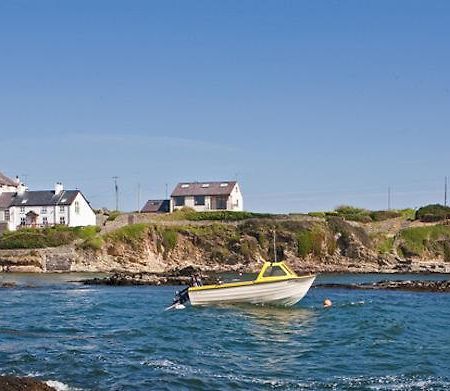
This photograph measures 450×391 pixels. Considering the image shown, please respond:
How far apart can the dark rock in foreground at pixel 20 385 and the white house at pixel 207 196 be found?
8015cm

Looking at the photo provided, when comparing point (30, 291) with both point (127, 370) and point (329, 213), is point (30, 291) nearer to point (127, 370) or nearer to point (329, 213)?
point (127, 370)

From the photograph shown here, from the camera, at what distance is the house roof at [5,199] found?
91.0m

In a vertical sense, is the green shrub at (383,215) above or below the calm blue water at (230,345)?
above

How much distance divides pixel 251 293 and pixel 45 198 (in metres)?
60.2

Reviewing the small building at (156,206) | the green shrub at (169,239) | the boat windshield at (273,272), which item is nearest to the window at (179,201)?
the small building at (156,206)

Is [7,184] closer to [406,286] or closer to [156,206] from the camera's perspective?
[156,206]

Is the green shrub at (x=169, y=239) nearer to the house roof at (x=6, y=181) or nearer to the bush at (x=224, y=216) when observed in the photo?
the bush at (x=224, y=216)

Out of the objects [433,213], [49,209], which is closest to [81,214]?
[49,209]

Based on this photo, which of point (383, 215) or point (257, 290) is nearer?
point (257, 290)

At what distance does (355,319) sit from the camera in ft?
108

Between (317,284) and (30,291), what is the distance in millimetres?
22238

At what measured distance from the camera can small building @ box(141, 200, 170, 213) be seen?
104 meters

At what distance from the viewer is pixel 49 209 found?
8969 cm

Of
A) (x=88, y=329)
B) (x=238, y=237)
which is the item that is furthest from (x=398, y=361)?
(x=238, y=237)
